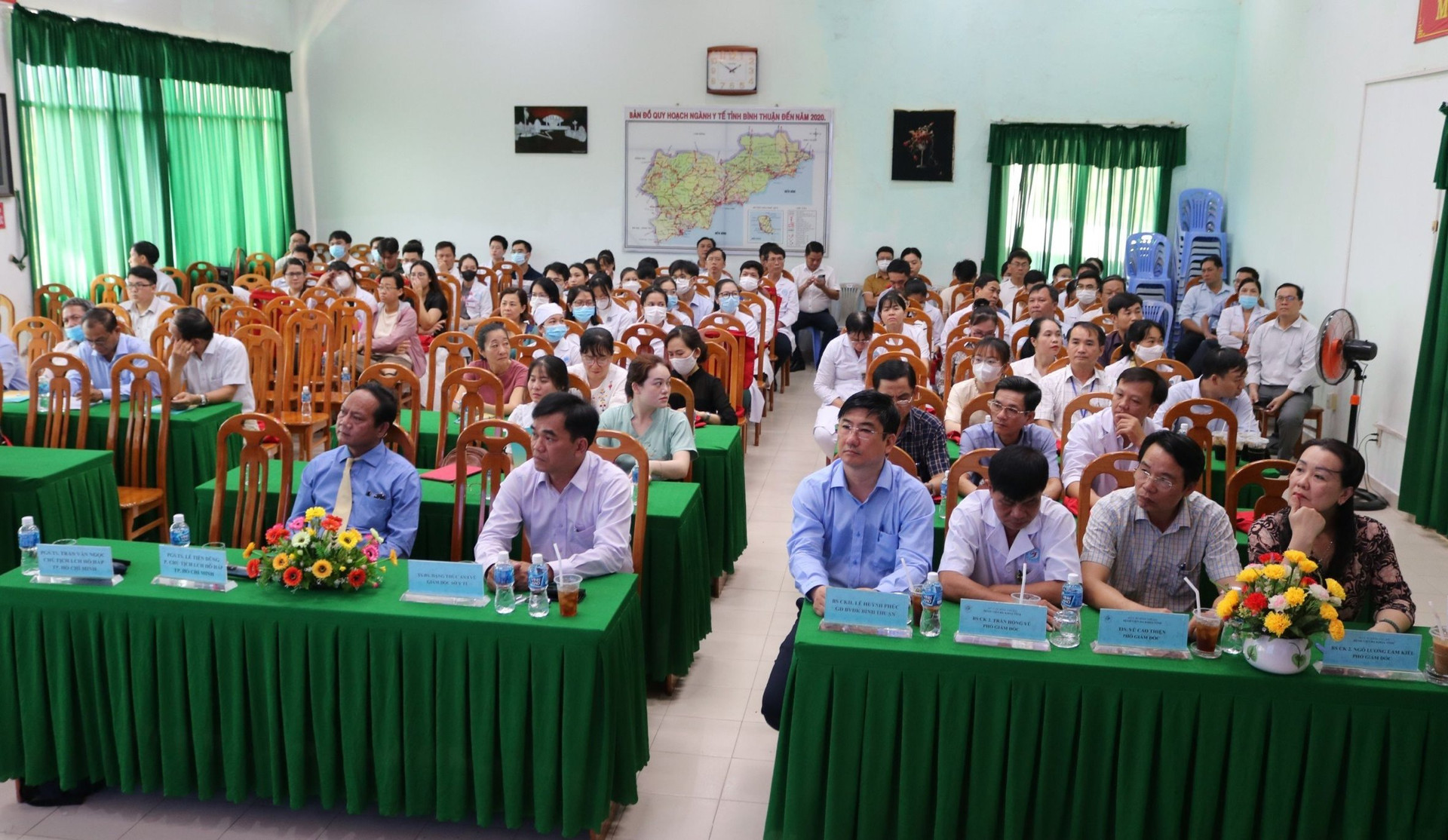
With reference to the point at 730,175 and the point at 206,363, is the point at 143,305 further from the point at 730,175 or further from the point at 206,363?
the point at 730,175

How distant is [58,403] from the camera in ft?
15.3

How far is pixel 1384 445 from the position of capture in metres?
6.46

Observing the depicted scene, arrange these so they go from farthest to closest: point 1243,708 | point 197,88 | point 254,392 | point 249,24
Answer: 1. point 249,24
2. point 197,88
3. point 254,392
4. point 1243,708

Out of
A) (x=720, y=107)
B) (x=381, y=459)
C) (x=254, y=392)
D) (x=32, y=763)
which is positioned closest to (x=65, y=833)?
(x=32, y=763)

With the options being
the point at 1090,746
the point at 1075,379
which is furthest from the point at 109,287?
the point at 1090,746

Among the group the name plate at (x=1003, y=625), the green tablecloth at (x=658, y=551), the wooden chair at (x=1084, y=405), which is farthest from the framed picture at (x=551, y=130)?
the name plate at (x=1003, y=625)

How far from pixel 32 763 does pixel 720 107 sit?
923cm

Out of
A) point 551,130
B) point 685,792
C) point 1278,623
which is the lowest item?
point 685,792

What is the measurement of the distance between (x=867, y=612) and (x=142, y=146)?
8960 mm

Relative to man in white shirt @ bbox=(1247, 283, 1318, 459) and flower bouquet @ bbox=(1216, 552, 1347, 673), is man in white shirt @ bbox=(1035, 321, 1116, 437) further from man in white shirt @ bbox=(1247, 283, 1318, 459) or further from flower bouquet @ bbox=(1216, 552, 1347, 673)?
flower bouquet @ bbox=(1216, 552, 1347, 673)

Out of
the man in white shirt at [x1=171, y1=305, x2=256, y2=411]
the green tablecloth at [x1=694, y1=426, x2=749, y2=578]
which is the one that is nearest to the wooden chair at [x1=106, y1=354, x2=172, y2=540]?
the man in white shirt at [x1=171, y1=305, x2=256, y2=411]

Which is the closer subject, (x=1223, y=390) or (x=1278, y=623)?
(x=1278, y=623)

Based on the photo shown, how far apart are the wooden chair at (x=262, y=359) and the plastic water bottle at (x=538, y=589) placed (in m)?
3.44

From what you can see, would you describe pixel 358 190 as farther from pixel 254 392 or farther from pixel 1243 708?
pixel 1243 708
